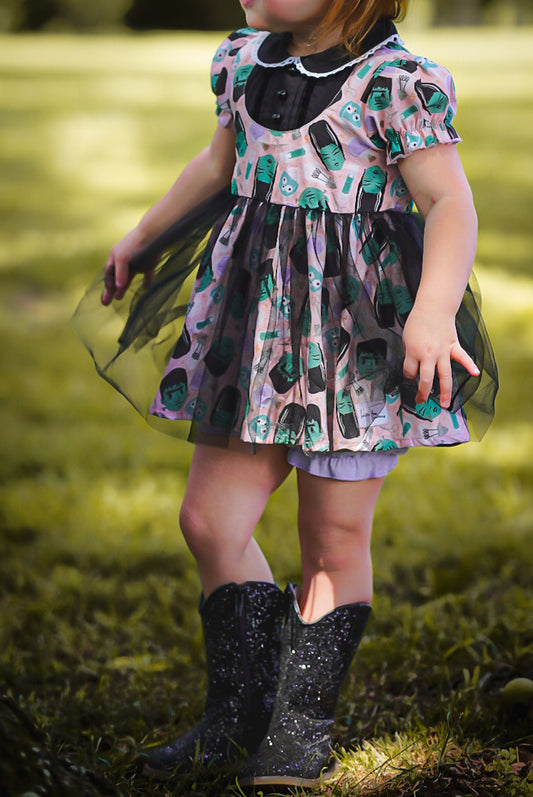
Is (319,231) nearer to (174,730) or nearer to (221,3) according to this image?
(174,730)

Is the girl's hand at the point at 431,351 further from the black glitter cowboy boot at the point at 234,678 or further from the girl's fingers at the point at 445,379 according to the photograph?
the black glitter cowboy boot at the point at 234,678

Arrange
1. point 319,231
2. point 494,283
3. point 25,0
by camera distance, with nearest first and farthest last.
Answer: point 319,231 → point 494,283 → point 25,0

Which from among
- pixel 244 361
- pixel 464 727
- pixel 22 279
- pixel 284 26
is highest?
pixel 284 26

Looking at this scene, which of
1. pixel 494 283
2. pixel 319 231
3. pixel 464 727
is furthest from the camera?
pixel 494 283

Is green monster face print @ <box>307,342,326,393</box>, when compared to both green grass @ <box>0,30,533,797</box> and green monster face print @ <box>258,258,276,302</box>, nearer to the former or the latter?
green monster face print @ <box>258,258,276,302</box>

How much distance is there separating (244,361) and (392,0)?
690 millimetres

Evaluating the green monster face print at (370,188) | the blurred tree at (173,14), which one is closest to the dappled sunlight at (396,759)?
the green monster face print at (370,188)

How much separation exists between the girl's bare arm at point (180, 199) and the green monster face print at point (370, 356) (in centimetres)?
51

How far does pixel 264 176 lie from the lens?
5.58ft

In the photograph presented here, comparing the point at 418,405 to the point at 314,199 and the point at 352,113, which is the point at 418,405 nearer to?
the point at 314,199

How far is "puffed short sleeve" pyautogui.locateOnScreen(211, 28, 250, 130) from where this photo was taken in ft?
5.92

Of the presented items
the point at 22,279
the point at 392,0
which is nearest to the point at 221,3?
the point at 22,279

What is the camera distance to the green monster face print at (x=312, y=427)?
1.63 meters

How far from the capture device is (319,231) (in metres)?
1.66
